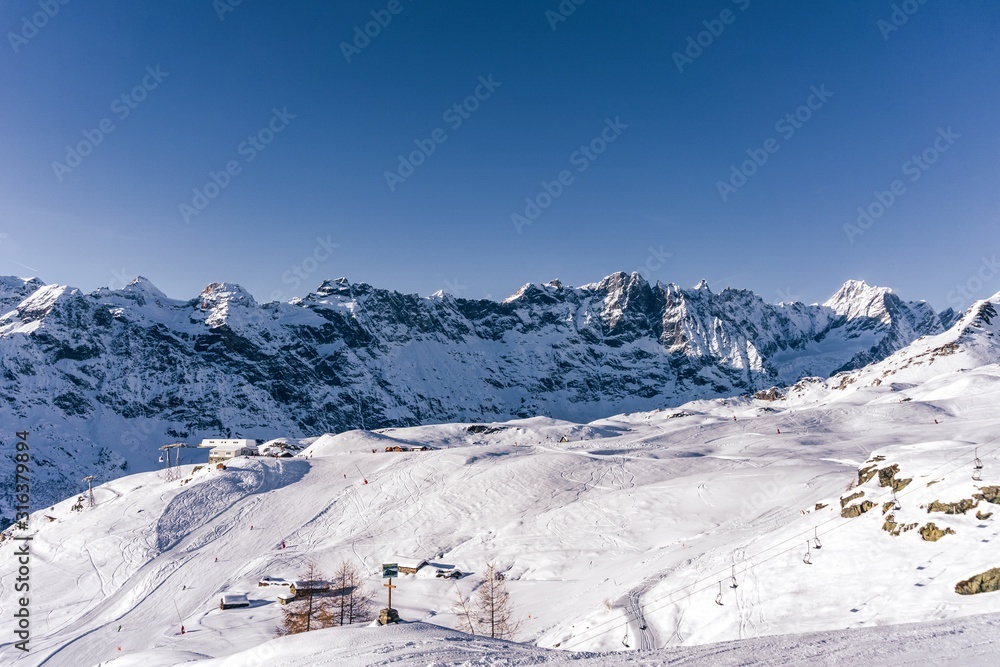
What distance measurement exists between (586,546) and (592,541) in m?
0.97

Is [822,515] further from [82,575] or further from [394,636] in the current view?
[82,575]

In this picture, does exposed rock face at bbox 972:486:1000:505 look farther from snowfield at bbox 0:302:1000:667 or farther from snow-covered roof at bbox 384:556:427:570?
snow-covered roof at bbox 384:556:427:570

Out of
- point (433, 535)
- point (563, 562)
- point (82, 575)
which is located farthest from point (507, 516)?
point (82, 575)

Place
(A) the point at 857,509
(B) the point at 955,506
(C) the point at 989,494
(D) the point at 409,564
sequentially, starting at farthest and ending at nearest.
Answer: (D) the point at 409,564, (A) the point at 857,509, (B) the point at 955,506, (C) the point at 989,494

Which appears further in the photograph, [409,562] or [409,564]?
[409,562]

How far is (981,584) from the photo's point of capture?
57.8 feet

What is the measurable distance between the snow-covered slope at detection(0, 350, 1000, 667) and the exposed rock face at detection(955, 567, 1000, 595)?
1.34ft

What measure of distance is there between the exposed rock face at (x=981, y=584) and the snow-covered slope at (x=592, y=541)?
410mm

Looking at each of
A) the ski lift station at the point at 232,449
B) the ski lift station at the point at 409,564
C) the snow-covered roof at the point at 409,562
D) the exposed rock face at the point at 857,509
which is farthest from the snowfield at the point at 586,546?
the ski lift station at the point at 232,449

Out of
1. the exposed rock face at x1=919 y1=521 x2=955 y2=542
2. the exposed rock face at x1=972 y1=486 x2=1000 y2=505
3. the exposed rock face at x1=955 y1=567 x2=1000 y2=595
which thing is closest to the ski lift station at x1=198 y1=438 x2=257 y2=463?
the exposed rock face at x1=919 y1=521 x2=955 y2=542

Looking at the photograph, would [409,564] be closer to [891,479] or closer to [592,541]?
[592,541]

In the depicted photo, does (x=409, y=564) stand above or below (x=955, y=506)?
below

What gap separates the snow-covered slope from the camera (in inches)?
769

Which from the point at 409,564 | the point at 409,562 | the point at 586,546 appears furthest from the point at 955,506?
the point at 409,562
